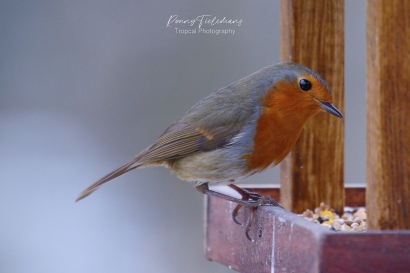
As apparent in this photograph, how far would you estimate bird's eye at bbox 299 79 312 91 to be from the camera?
138 inches

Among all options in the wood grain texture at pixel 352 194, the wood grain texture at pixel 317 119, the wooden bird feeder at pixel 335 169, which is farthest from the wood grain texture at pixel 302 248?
the wood grain texture at pixel 352 194

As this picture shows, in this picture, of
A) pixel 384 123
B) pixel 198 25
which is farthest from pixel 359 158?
pixel 384 123

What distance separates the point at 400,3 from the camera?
8.45ft

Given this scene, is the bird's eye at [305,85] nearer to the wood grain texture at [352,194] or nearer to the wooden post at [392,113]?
the wooden post at [392,113]

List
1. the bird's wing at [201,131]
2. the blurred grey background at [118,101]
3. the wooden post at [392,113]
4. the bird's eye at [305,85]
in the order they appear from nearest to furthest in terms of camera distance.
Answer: the wooden post at [392,113]
the bird's eye at [305,85]
the bird's wing at [201,131]
the blurred grey background at [118,101]

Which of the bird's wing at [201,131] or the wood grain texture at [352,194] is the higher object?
the bird's wing at [201,131]

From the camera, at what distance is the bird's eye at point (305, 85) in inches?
138

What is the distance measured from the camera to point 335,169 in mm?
4031

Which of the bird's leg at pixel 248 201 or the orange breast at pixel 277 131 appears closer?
the bird's leg at pixel 248 201

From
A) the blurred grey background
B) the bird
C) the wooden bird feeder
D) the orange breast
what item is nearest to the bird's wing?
the bird

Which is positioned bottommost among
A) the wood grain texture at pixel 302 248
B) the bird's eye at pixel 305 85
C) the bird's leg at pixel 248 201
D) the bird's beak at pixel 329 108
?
the wood grain texture at pixel 302 248

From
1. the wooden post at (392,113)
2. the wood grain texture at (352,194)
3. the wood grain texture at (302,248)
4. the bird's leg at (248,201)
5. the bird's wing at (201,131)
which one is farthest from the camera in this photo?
the wood grain texture at (352,194)

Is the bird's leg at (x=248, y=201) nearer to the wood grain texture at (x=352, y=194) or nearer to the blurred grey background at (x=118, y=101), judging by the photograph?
the wood grain texture at (x=352, y=194)

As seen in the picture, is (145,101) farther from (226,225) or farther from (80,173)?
(226,225)
